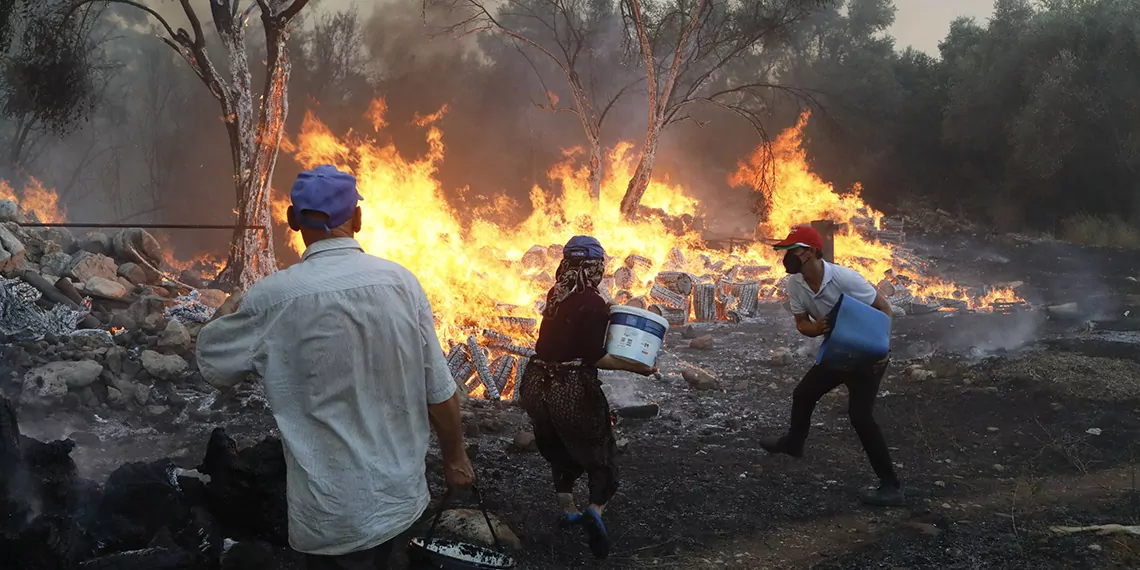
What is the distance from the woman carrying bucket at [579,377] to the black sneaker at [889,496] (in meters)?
1.84

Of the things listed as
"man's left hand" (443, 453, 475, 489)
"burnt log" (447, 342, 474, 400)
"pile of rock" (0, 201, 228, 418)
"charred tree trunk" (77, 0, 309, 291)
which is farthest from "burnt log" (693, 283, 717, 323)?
"man's left hand" (443, 453, 475, 489)

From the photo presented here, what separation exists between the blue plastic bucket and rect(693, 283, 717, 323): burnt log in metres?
7.36

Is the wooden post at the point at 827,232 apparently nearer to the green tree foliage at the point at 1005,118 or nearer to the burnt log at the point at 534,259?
the green tree foliage at the point at 1005,118

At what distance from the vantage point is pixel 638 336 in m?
3.94

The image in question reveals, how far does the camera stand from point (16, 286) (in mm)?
7793

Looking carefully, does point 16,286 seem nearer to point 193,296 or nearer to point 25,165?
point 193,296

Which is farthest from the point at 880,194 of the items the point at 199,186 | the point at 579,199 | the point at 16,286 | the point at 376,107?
the point at 16,286

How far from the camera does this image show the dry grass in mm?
18891

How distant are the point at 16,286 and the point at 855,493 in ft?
27.0

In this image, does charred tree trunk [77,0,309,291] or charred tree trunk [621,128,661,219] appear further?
charred tree trunk [621,128,661,219]

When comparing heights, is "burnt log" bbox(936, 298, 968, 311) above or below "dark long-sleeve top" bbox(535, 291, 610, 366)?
below

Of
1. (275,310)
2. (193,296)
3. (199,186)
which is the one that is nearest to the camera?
(275,310)

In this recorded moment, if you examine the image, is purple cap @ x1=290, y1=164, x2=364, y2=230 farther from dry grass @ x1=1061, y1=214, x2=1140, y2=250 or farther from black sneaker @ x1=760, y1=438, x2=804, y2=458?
dry grass @ x1=1061, y1=214, x2=1140, y2=250

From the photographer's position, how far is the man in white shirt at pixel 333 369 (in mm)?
2152
